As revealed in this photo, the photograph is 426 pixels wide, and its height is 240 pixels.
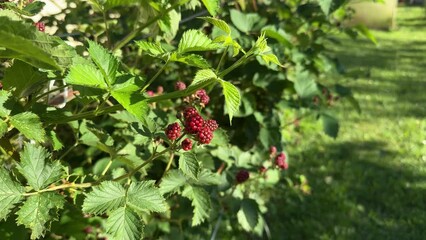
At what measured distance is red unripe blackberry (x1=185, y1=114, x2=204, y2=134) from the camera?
1.17 m

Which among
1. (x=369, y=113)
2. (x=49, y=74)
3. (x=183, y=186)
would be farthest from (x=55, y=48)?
(x=369, y=113)

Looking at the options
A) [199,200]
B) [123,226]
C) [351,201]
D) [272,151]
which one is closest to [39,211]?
[123,226]

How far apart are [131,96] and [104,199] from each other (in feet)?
0.87

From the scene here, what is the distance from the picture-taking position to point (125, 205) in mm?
1195

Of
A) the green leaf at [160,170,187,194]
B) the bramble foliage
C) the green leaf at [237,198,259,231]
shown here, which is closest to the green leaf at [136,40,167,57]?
the bramble foliage

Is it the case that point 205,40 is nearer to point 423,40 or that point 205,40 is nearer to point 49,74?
point 49,74

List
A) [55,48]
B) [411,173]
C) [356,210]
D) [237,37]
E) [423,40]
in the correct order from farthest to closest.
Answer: [423,40] < [411,173] < [356,210] < [237,37] < [55,48]

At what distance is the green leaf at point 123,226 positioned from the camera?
116cm

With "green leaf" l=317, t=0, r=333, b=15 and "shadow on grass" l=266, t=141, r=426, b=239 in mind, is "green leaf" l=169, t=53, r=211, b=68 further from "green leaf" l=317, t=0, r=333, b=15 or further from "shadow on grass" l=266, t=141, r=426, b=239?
"shadow on grass" l=266, t=141, r=426, b=239

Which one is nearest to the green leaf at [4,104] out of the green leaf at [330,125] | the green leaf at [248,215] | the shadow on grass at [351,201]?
the green leaf at [248,215]

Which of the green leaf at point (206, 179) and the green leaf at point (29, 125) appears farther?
the green leaf at point (206, 179)

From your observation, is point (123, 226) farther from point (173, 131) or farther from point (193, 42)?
point (193, 42)

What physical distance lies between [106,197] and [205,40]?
431 millimetres

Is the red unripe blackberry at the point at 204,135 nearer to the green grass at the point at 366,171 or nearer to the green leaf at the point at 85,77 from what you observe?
the green leaf at the point at 85,77
